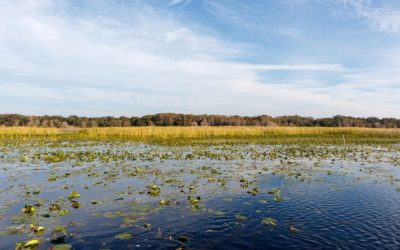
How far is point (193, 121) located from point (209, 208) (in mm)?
99567

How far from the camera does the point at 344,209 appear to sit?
34.5 feet

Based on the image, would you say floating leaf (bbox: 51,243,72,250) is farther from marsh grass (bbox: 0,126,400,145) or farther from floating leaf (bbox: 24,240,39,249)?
marsh grass (bbox: 0,126,400,145)

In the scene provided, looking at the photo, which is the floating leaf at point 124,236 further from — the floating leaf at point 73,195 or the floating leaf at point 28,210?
the floating leaf at point 73,195

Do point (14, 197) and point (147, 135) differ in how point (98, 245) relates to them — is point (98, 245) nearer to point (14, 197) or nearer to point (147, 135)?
point (14, 197)

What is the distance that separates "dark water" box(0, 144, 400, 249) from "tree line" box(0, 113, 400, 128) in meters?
90.0

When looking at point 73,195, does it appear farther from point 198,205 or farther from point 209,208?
point 209,208

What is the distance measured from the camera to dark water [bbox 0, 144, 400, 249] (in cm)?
780

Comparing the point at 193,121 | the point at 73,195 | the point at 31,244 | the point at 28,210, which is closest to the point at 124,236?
the point at 31,244

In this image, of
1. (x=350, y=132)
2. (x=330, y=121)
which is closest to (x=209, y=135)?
(x=350, y=132)

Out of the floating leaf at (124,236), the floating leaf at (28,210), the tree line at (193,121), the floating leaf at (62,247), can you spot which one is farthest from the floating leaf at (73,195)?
the tree line at (193,121)

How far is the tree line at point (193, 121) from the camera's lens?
110 meters

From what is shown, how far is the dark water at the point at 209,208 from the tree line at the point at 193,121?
295 ft

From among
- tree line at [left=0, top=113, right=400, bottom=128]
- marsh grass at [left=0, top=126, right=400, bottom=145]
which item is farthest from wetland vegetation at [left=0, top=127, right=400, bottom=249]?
tree line at [left=0, top=113, right=400, bottom=128]

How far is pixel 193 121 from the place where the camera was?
109875mm
